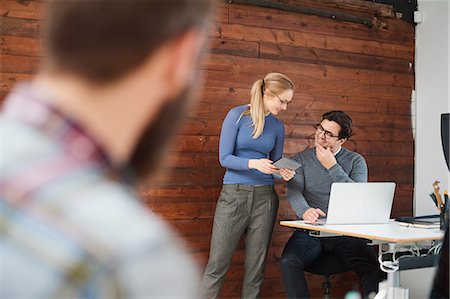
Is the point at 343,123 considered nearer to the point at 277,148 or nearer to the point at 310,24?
the point at 277,148

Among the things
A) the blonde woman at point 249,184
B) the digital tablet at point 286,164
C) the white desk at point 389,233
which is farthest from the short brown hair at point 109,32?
the blonde woman at point 249,184

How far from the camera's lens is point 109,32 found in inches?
19.6

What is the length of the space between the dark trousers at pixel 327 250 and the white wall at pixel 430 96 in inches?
63.3

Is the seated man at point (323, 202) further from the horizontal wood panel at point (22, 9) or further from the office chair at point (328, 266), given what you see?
the horizontal wood panel at point (22, 9)

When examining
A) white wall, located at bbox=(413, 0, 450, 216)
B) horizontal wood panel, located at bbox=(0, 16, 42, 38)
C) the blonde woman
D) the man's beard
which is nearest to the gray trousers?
the blonde woman

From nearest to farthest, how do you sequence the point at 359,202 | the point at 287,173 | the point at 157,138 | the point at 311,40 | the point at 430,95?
1. the point at 157,138
2. the point at 359,202
3. the point at 287,173
4. the point at 311,40
5. the point at 430,95

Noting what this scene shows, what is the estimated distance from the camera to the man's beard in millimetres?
538

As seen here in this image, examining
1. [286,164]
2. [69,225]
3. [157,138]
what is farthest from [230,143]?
[69,225]

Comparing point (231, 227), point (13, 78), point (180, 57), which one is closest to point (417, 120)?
point (231, 227)

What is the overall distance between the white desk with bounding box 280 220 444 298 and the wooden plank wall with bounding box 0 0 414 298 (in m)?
0.97

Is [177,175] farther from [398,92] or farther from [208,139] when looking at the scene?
[398,92]

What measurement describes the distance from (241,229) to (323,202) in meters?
0.52

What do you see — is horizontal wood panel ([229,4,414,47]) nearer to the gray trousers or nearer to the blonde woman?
the blonde woman

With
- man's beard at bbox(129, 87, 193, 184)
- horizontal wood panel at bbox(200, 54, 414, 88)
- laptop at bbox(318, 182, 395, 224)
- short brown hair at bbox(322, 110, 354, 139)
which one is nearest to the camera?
man's beard at bbox(129, 87, 193, 184)
